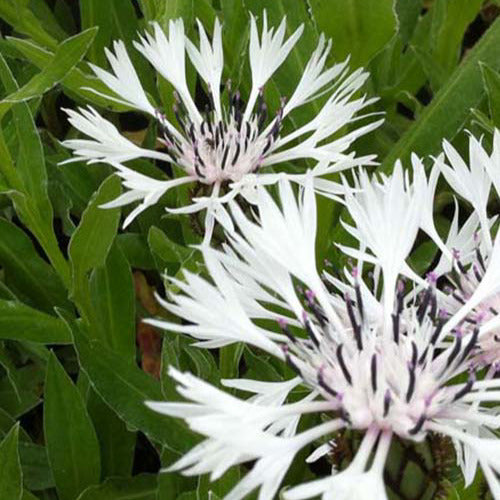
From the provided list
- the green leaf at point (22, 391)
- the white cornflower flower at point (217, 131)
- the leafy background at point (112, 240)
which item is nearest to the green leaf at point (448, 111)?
the leafy background at point (112, 240)

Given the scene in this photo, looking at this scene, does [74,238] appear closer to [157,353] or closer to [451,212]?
[157,353]

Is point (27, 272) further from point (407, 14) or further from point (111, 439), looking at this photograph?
point (407, 14)

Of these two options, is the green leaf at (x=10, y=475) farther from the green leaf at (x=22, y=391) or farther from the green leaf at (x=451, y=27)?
the green leaf at (x=451, y=27)

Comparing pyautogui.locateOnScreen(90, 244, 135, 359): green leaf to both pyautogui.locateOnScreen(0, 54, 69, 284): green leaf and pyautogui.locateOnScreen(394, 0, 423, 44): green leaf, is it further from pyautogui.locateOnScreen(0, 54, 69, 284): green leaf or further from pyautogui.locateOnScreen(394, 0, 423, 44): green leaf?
pyautogui.locateOnScreen(394, 0, 423, 44): green leaf

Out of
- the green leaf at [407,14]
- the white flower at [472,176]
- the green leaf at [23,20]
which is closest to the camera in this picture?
the white flower at [472,176]

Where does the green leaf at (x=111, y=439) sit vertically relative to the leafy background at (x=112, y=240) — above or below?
below

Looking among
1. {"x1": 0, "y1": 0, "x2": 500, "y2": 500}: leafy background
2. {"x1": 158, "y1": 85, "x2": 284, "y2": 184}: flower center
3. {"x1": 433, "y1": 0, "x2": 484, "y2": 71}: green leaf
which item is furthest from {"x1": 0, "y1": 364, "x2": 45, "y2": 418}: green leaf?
{"x1": 433, "y1": 0, "x2": 484, "y2": 71}: green leaf

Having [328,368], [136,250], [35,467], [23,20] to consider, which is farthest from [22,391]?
[328,368]
